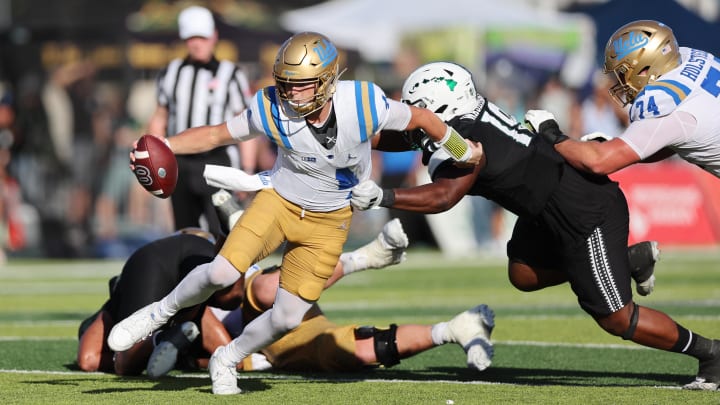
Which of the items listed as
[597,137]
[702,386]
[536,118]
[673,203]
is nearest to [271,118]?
[536,118]

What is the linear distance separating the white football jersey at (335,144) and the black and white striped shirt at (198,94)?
307 centimetres

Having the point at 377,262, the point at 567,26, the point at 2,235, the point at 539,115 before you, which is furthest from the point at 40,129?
the point at 539,115

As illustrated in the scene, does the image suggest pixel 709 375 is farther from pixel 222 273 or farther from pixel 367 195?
pixel 222 273

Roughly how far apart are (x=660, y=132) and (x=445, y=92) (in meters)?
0.99

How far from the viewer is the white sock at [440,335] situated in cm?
590

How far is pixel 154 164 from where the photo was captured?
5.61m

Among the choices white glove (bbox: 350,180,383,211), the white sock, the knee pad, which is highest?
white glove (bbox: 350,180,383,211)

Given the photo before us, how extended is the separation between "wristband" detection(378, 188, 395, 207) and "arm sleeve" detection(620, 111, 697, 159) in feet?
3.44

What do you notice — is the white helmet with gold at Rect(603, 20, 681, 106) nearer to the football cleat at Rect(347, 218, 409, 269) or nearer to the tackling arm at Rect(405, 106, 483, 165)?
the tackling arm at Rect(405, 106, 483, 165)

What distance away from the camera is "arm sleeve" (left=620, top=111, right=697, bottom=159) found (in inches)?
212

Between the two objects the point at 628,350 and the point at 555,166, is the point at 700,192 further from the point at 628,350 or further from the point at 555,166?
the point at 555,166

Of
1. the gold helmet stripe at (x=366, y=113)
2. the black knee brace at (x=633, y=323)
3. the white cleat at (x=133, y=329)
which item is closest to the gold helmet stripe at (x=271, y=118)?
the gold helmet stripe at (x=366, y=113)

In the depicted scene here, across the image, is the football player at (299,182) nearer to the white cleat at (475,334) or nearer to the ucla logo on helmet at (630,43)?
the white cleat at (475,334)

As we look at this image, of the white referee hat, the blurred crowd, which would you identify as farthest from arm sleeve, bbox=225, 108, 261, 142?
the blurred crowd
